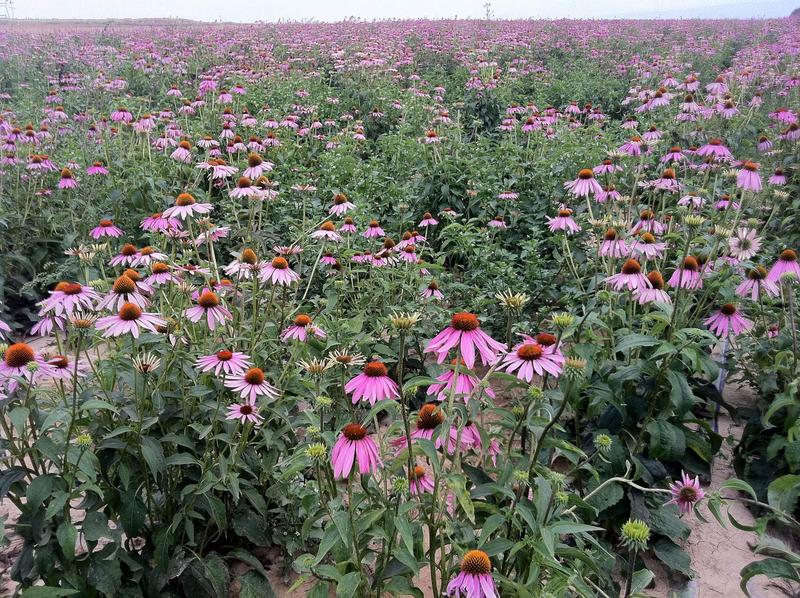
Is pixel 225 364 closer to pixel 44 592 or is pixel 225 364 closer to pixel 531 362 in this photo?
pixel 44 592

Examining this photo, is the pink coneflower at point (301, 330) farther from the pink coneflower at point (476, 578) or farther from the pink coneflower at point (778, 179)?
the pink coneflower at point (778, 179)

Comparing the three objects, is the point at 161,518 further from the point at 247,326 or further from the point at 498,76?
the point at 498,76

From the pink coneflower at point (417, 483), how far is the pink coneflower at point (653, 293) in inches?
48.8

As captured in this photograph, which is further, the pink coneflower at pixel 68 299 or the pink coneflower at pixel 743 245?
the pink coneflower at pixel 743 245

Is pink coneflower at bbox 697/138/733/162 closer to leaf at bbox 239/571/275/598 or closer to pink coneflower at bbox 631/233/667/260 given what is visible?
pink coneflower at bbox 631/233/667/260

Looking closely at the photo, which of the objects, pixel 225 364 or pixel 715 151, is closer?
pixel 225 364

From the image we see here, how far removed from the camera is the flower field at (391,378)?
1542 mm

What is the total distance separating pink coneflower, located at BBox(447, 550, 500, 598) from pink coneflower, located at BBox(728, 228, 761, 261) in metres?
1.95

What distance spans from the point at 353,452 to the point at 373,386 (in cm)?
19

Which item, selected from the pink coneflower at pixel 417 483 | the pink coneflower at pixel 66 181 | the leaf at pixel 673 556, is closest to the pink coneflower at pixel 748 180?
the leaf at pixel 673 556

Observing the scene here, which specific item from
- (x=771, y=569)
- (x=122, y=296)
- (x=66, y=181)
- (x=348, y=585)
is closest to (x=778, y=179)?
(x=771, y=569)

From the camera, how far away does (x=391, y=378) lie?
122 inches

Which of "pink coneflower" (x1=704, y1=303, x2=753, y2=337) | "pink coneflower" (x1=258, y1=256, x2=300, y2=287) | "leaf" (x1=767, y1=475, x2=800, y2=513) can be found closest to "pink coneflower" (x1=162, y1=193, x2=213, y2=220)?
"pink coneflower" (x1=258, y1=256, x2=300, y2=287)

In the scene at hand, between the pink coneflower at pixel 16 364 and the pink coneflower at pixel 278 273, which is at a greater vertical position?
the pink coneflower at pixel 278 273
